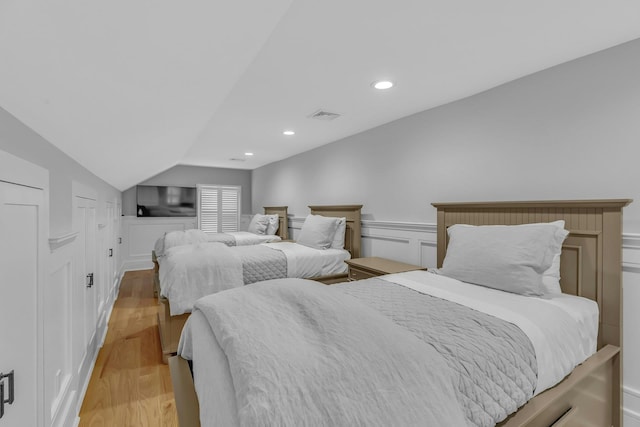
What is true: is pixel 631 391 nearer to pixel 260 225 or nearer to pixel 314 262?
pixel 314 262

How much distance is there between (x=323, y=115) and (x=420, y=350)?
2.63 m

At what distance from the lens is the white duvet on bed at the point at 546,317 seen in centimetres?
127

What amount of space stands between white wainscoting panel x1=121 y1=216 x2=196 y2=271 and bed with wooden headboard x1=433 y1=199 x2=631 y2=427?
21.5ft

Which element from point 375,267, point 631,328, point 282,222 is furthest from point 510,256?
point 282,222

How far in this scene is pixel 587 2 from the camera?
1.38 metres

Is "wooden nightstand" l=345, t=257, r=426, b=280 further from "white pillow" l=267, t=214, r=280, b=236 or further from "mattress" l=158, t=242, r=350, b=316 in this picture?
"white pillow" l=267, t=214, r=280, b=236

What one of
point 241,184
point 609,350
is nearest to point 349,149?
point 609,350

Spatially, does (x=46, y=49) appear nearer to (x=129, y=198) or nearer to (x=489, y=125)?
(x=489, y=125)

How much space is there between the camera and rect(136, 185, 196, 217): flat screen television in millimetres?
6273

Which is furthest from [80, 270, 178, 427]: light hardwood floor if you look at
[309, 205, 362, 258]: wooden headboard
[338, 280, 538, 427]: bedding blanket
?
[309, 205, 362, 258]: wooden headboard

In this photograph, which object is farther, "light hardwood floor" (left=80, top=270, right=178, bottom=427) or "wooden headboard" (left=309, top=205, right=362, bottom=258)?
"wooden headboard" (left=309, top=205, right=362, bottom=258)

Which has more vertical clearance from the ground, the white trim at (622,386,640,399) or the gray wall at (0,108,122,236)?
the gray wall at (0,108,122,236)

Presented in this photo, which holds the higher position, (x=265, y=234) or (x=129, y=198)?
(x=129, y=198)

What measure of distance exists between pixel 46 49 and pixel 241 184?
22.4 feet
